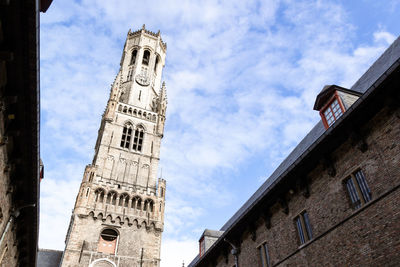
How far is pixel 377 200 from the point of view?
1064 centimetres

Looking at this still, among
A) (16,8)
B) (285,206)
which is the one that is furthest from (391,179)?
(16,8)

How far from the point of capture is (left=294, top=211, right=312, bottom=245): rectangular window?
45.0 feet

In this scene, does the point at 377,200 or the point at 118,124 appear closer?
the point at 377,200

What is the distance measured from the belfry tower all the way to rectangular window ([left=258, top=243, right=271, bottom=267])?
26.5 m

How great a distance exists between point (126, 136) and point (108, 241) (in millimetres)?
16510

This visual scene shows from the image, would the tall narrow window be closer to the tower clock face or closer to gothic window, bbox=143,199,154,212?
the tower clock face

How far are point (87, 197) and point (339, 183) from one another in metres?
35.5

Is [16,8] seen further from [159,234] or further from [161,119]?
[161,119]

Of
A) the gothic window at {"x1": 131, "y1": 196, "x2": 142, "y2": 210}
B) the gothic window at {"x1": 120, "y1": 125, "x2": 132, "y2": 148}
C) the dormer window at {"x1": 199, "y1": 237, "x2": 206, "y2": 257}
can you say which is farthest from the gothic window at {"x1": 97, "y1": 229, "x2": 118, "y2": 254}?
the dormer window at {"x1": 199, "y1": 237, "x2": 206, "y2": 257}

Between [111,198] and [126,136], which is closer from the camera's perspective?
[111,198]

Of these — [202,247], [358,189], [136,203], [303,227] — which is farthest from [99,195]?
[358,189]

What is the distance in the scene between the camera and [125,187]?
44375 mm

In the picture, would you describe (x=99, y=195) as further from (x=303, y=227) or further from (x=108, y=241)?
(x=303, y=227)

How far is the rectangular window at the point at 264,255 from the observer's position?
52.4ft
